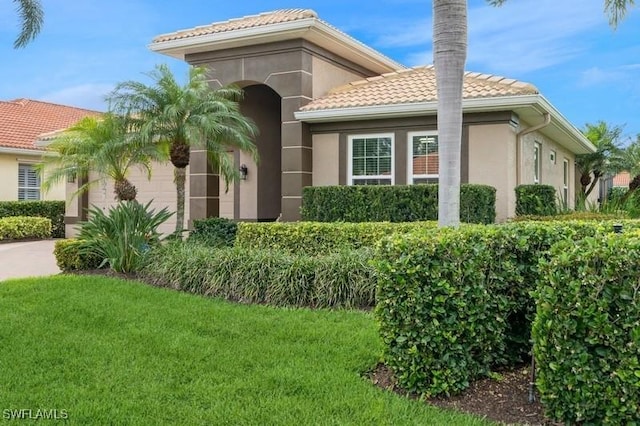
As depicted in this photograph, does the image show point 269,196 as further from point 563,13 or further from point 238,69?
point 563,13

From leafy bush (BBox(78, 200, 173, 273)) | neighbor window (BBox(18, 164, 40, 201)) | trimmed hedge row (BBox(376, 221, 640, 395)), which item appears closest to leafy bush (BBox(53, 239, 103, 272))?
leafy bush (BBox(78, 200, 173, 273))

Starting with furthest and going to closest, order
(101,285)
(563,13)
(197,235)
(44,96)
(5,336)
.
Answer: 1. (44,96)
2. (197,235)
3. (563,13)
4. (101,285)
5. (5,336)

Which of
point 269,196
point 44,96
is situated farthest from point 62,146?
point 44,96

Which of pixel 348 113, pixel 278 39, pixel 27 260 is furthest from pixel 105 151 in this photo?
pixel 348 113

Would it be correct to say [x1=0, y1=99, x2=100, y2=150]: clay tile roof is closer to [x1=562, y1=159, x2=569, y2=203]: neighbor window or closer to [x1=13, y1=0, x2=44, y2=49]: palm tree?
[x1=13, y1=0, x2=44, y2=49]: palm tree

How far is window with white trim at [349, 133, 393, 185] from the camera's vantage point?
44.8 ft

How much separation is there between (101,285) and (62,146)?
723 cm

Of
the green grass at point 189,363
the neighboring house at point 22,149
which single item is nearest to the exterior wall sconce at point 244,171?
the neighboring house at point 22,149

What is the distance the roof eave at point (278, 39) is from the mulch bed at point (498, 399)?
33.7 feet

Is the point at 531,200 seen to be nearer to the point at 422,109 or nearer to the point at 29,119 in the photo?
the point at 422,109

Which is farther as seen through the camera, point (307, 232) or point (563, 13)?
point (563, 13)

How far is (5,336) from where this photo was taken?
6.29m

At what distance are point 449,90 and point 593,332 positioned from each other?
385 centimetres

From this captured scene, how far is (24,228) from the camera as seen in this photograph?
19453mm
